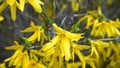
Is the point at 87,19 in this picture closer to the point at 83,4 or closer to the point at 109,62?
the point at 109,62

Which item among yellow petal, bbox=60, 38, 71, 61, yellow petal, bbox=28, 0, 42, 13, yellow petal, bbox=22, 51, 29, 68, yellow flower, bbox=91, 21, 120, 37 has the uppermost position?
yellow petal, bbox=28, 0, 42, 13

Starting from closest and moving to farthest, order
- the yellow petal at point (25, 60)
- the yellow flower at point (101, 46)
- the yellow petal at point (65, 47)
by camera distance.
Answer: the yellow petal at point (65, 47), the yellow petal at point (25, 60), the yellow flower at point (101, 46)

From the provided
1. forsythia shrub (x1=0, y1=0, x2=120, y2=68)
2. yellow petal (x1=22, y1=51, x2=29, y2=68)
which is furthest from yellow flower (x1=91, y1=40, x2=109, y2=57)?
yellow petal (x1=22, y1=51, x2=29, y2=68)

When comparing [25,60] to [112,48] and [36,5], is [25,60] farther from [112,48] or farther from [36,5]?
[112,48]

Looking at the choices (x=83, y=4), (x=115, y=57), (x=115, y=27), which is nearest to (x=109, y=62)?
(x=115, y=57)

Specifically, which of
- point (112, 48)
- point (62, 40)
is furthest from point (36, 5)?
point (112, 48)

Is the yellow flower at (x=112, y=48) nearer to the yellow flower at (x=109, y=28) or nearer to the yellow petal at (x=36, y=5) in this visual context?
the yellow flower at (x=109, y=28)

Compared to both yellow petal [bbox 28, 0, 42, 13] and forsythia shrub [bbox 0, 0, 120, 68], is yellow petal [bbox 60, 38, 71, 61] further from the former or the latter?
yellow petal [bbox 28, 0, 42, 13]

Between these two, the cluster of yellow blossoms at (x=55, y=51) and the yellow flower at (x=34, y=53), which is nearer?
the cluster of yellow blossoms at (x=55, y=51)

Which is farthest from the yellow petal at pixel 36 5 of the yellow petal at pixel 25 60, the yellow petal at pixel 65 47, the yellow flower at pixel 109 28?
the yellow flower at pixel 109 28
